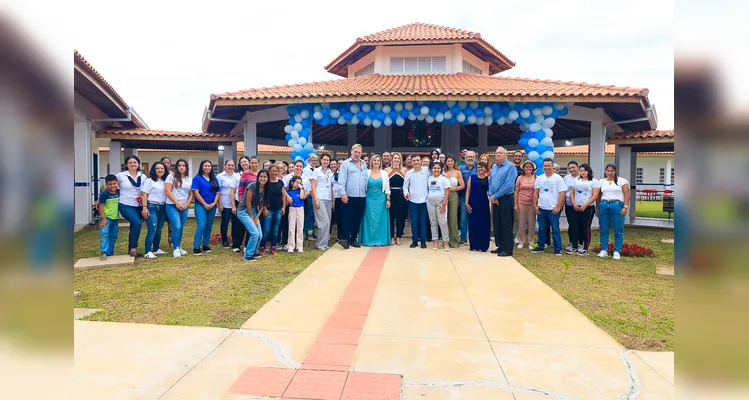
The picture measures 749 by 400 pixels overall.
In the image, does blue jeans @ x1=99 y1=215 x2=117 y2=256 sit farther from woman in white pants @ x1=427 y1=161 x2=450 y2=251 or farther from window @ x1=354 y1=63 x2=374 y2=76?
window @ x1=354 y1=63 x2=374 y2=76

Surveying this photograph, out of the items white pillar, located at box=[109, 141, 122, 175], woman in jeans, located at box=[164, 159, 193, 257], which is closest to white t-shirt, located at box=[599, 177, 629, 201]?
woman in jeans, located at box=[164, 159, 193, 257]

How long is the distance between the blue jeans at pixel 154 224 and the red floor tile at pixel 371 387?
5.61m

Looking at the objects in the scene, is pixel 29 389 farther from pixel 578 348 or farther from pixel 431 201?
pixel 431 201

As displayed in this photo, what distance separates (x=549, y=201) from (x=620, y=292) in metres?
2.72

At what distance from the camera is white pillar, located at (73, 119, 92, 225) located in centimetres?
1188

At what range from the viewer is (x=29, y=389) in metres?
0.85

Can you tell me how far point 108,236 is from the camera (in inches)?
280

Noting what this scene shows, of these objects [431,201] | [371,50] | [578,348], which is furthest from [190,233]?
[578,348]

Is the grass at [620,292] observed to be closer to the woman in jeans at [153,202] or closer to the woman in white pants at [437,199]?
the woman in white pants at [437,199]

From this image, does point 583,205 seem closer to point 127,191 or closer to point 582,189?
point 582,189

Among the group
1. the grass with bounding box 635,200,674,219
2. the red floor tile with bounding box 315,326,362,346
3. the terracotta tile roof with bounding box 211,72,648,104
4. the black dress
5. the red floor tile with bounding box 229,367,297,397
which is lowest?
the grass with bounding box 635,200,674,219

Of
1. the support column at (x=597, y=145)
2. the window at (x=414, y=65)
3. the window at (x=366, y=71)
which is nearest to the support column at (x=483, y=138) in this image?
the window at (x=414, y=65)

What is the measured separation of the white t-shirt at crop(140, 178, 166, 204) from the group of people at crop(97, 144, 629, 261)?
0.6 inches

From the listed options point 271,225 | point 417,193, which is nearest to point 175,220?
point 271,225
